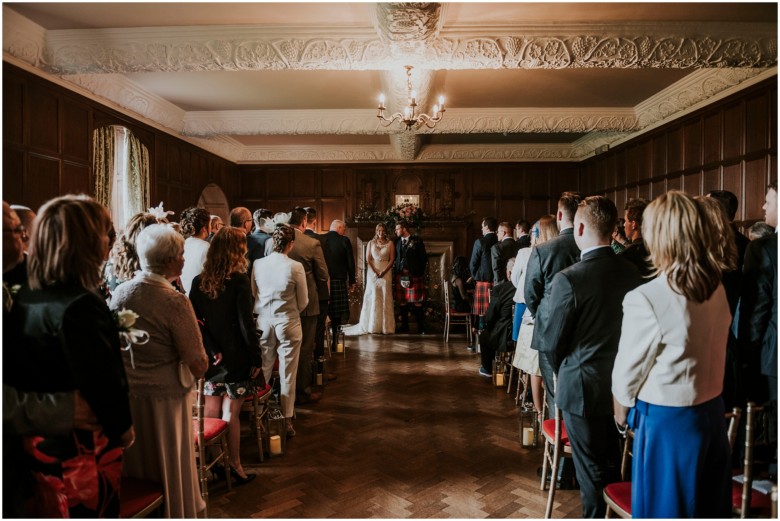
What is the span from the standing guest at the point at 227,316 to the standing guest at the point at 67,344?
51.4 inches

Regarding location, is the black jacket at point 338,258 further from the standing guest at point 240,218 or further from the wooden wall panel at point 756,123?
the wooden wall panel at point 756,123

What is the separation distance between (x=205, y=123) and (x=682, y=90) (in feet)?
22.0

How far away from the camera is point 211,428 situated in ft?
9.73

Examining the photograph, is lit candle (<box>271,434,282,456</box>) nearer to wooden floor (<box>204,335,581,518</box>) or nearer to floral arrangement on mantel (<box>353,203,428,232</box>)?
wooden floor (<box>204,335,581,518</box>)

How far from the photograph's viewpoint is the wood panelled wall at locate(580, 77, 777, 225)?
562 cm

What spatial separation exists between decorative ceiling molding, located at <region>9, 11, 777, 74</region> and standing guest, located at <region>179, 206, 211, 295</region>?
1.67 meters

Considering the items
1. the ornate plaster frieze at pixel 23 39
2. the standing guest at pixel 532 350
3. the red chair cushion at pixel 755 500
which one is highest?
the ornate plaster frieze at pixel 23 39

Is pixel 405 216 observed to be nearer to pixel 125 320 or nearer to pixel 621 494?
pixel 621 494

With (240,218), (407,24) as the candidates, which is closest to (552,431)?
(407,24)

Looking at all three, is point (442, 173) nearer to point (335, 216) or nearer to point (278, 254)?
point (335, 216)

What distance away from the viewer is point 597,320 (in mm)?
2406

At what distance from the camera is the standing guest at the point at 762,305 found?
268 cm

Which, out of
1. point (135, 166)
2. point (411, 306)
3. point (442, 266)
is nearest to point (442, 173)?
point (442, 266)

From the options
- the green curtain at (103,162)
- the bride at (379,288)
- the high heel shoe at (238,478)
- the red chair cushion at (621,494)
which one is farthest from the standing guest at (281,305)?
the bride at (379,288)
